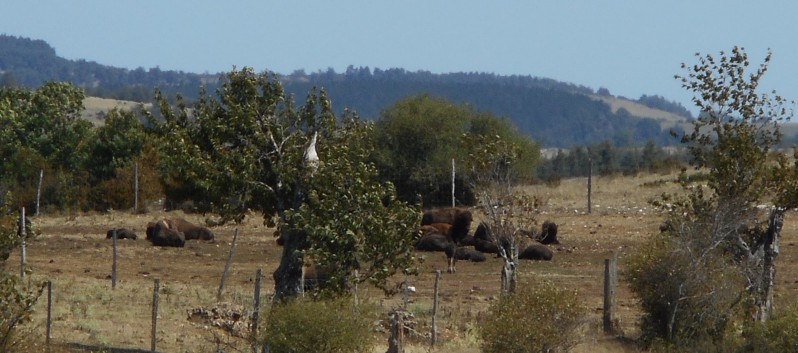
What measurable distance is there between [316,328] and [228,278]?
628 inches

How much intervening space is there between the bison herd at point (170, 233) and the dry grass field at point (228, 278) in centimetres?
41

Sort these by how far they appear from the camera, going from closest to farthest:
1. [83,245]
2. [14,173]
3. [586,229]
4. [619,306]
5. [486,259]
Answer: [619,306] → [486,259] → [83,245] → [586,229] → [14,173]

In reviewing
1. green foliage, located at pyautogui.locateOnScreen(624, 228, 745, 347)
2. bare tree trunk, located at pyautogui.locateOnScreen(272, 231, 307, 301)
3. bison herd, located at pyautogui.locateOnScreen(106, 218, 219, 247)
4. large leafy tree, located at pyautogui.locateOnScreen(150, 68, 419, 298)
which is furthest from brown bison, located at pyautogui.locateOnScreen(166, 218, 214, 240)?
green foliage, located at pyautogui.locateOnScreen(624, 228, 745, 347)

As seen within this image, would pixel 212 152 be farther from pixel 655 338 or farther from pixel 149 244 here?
pixel 149 244

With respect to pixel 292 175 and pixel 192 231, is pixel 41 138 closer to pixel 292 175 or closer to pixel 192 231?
pixel 192 231

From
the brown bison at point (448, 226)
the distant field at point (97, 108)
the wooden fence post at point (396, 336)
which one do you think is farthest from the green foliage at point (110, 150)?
the distant field at point (97, 108)

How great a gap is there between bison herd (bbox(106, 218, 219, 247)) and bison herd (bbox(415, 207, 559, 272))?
8.05 metres

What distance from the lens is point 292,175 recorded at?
67.6 feet

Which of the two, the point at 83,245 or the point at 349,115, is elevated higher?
the point at 349,115

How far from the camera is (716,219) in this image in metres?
22.5

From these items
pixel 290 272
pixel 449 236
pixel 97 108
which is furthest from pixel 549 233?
pixel 97 108

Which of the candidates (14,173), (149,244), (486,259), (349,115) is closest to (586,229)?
(486,259)

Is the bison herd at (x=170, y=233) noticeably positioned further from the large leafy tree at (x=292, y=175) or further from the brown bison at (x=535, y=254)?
the large leafy tree at (x=292, y=175)

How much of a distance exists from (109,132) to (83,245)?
2104 cm
